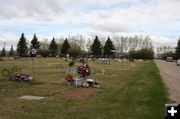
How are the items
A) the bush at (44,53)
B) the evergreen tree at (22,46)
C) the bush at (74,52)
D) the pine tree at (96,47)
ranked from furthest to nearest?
the bush at (44,53) < the pine tree at (96,47) < the bush at (74,52) < the evergreen tree at (22,46)

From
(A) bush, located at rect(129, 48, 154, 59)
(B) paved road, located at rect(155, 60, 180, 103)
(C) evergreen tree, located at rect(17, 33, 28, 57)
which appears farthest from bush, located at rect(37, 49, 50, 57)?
(B) paved road, located at rect(155, 60, 180, 103)

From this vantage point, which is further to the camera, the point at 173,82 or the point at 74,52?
the point at 74,52

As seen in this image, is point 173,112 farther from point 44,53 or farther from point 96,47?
point 44,53

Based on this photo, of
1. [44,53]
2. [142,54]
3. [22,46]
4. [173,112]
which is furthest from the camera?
[142,54]

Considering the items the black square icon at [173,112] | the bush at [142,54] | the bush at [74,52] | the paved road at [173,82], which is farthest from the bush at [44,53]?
the black square icon at [173,112]

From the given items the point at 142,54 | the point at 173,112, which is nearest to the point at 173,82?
the point at 173,112

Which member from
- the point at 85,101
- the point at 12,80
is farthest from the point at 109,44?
the point at 85,101

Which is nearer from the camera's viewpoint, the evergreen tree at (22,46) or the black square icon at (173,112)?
the black square icon at (173,112)

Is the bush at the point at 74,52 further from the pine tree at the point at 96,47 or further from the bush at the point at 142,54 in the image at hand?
the bush at the point at 142,54

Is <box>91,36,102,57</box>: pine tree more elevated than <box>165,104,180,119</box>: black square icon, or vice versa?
<box>91,36,102,57</box>: pine tree

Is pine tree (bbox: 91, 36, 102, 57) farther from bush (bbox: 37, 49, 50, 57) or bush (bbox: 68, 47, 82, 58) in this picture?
bush (bbox: 37, 49, 50, 57)

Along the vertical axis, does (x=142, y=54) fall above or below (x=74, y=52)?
below

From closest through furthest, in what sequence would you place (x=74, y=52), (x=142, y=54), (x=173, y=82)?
(x=173, y=82) → (x=74, y=52) → (x=142, y=54)

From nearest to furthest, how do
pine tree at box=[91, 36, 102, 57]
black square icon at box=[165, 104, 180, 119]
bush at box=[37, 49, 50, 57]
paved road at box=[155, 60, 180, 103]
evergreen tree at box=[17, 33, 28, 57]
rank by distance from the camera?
black square icon at box=[165, 104, 180, 119], paved road at box=[155, 60, 180, 103], evergreen tree at box=[17, 33, 28, 57], pine tree at box=[91, 36, 102, 57], bush at box=[37, 49, 50, 57]
